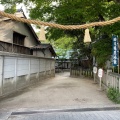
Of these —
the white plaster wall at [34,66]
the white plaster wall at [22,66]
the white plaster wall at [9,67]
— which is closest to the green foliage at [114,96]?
the white plaster wall at [9,67]

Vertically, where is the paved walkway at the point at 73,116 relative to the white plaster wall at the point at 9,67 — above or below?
below

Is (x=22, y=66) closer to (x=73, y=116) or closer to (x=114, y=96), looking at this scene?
(x=114, y=96)

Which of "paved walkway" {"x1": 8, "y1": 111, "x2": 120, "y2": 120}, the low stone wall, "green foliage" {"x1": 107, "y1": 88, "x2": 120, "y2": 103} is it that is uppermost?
the low stone wall

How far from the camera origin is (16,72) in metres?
12.7

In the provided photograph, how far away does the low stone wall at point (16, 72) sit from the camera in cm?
1076

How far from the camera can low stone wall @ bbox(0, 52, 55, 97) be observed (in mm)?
10758

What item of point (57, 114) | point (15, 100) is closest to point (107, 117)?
point (57, 114)

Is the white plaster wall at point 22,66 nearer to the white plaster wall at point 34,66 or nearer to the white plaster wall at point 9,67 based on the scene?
the white plaster wall at point 9,67

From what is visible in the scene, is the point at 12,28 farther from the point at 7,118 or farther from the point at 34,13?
the point at 7,118

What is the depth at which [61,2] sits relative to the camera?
13.5m

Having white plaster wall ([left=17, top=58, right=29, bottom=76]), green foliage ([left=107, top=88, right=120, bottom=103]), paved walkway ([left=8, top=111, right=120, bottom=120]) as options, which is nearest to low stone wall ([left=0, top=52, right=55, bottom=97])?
white plaster wall ([left=17, top=58, right=29, bottom=76])

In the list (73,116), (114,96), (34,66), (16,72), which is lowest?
(73,116)

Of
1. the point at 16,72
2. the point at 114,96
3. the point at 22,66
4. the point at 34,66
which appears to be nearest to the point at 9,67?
the point at 16,72

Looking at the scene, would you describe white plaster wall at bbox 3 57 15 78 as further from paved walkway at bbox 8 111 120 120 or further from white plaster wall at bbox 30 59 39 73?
paved walkway at bbox 8 111 120 120
